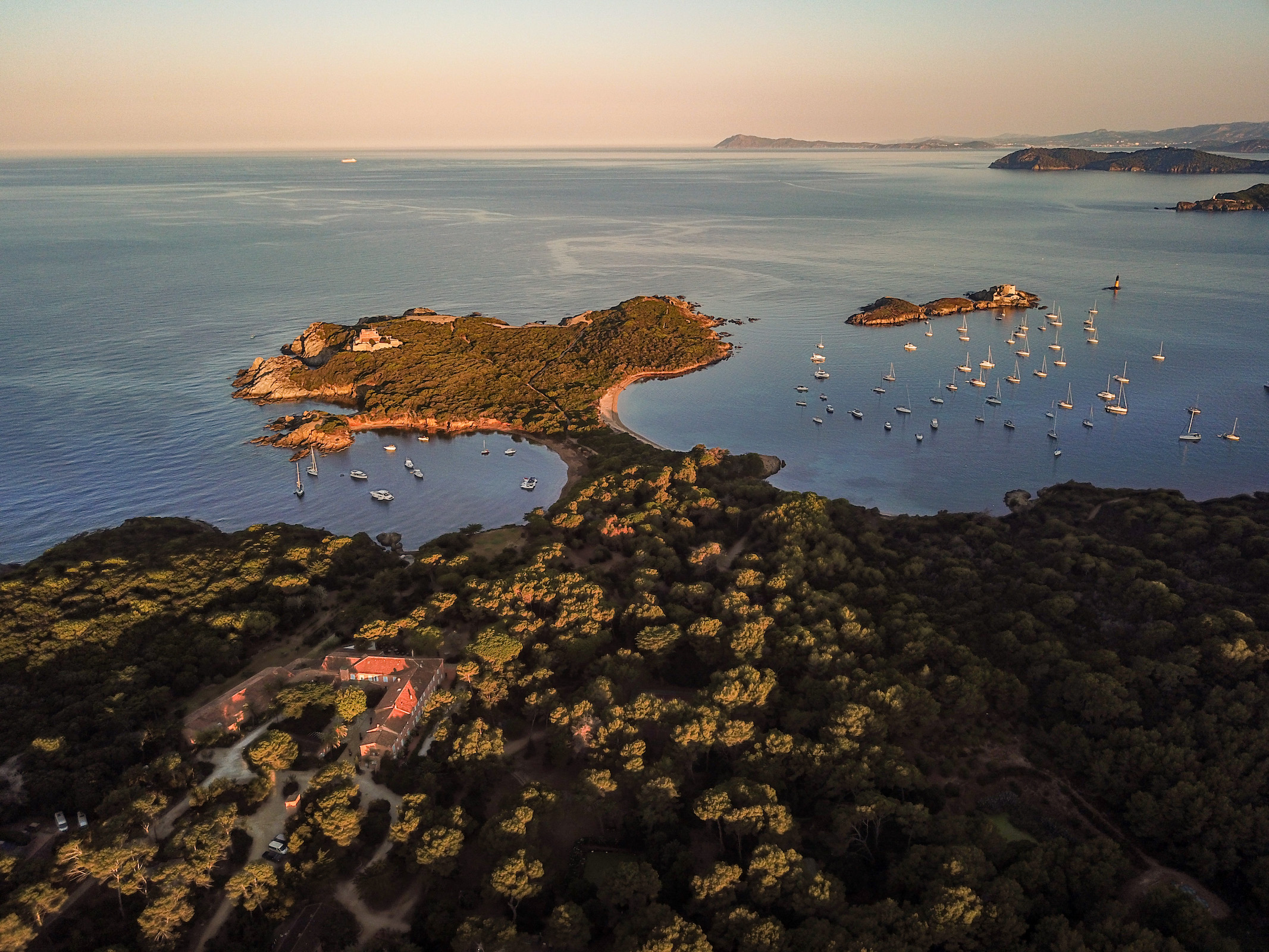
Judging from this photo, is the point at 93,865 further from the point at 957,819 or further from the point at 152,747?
the point at 957,819

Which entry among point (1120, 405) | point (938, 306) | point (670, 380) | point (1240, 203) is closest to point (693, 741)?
point (670, 380)

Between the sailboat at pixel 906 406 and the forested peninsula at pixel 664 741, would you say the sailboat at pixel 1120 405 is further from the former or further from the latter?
the forested peninsula at pixel 664 741

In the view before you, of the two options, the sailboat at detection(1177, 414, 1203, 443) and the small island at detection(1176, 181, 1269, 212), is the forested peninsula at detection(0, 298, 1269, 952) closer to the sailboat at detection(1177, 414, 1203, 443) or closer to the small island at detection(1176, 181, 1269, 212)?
the sailboat at detection(1177, 414, 1203, 443)

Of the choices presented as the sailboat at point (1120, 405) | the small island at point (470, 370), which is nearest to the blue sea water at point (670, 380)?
the sailboat at point (1120, 405)

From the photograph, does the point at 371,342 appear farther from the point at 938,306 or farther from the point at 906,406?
the point at 938,306

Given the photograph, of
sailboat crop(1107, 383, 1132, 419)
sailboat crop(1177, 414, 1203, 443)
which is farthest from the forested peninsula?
sailboat crop(1107, 383, 1132, 419)
